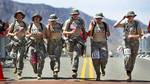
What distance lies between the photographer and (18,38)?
18.3m

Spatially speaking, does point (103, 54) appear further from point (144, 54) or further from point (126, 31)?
point (144, 54)

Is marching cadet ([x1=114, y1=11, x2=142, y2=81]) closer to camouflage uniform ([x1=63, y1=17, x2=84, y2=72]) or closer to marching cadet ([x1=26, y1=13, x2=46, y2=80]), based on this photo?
camouflage uniform ([x1=63, y1=17, x2=84, y2=72])

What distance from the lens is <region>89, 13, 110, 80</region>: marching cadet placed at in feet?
57.5

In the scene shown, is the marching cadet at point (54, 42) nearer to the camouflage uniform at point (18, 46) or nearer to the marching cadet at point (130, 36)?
the camouflage uniform at point (18, 46)

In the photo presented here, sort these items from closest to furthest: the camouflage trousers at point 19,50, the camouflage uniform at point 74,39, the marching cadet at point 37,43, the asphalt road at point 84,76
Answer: the asphalt road at point 84,76 < the camouflage uniform at point 74,39 < the marching cadet at point 37,43 < the camouflage trousers at point 19,50

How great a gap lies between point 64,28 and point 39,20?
0.81m

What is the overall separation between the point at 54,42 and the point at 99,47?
1.65 metres

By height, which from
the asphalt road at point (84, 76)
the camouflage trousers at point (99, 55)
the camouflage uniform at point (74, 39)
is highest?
the camouflage uniform at point (74, 39)

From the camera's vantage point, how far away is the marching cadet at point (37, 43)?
1795 centimetres

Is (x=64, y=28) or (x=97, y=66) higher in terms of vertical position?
(x=64, y=28)

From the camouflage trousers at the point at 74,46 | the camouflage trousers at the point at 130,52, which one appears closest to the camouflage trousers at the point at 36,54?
the camouflage trousers at the point at 74,46

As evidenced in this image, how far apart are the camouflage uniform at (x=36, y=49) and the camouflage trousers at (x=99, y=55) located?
1628 millimetres

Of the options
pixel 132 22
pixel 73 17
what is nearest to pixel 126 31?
pixel 132 22

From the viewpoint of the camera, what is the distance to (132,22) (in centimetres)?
1773
